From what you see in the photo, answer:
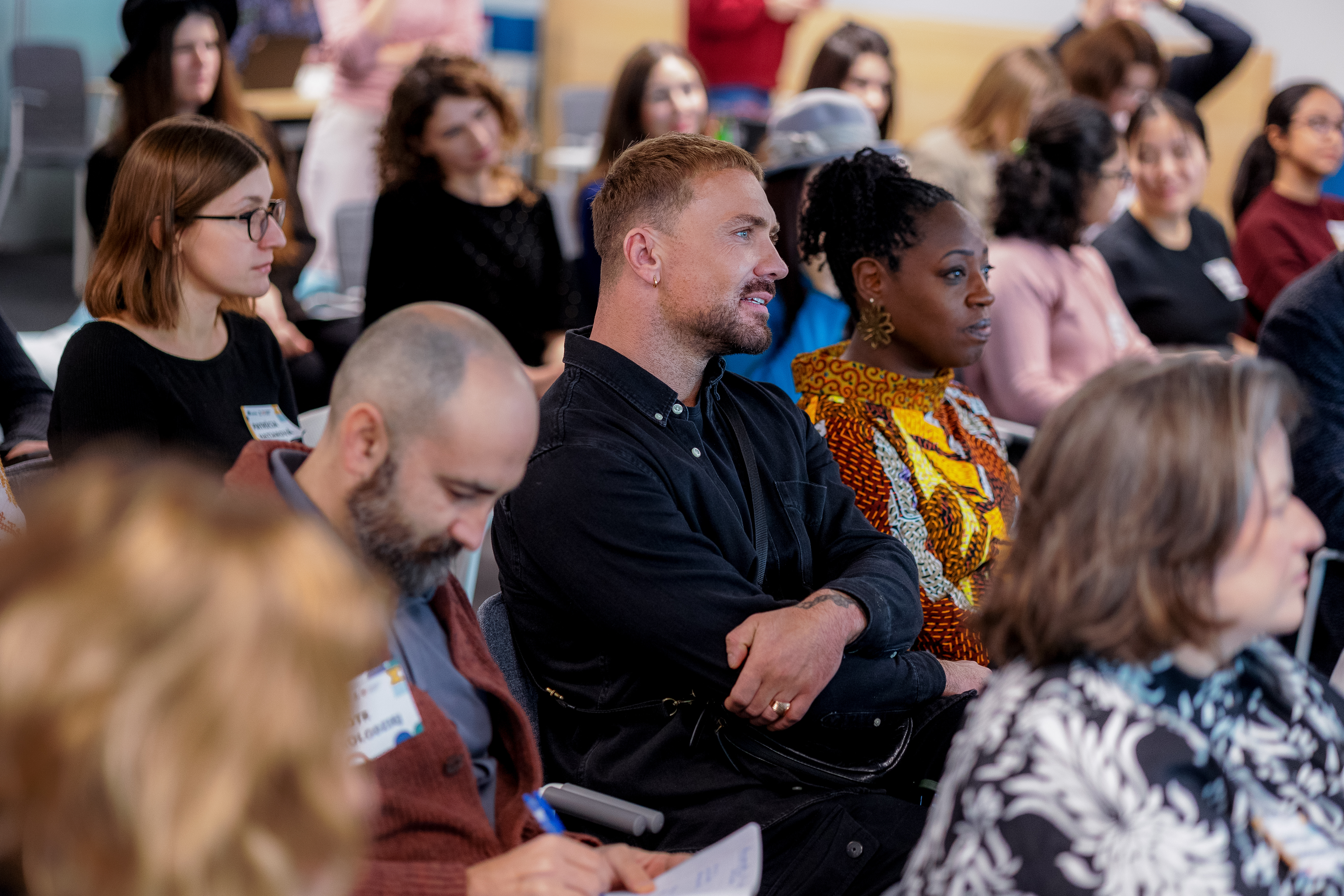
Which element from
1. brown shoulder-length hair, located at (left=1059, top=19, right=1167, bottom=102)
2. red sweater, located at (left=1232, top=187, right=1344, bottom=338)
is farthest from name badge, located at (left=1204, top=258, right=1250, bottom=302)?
brown shoulder-length hair, located at (left=1059, top=19, right=1167, bottom=102)

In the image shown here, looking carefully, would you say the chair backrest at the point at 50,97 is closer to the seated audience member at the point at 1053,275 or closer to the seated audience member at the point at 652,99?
the seated audience member at the point at 652,99

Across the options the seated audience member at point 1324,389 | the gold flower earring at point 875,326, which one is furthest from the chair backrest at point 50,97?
the seated audience member at point 1324,389

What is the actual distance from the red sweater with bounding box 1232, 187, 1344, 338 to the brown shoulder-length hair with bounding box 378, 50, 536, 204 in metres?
2.80

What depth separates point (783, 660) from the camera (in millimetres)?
1658

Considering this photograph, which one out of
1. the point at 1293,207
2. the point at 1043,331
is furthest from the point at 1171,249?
the point at 1043,331

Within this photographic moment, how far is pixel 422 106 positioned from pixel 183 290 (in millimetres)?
1537

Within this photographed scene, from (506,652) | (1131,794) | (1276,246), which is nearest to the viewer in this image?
(1131,794)

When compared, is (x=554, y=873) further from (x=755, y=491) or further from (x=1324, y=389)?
(x=1324, y=389)

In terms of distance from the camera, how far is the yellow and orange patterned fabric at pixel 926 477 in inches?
85.0

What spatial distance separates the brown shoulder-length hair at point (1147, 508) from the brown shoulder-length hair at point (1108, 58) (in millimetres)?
4605

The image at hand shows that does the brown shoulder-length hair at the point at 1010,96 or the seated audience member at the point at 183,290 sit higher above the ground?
the brown shoulder-length hair at the point at 1010,96

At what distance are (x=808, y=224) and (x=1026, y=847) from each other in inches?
67.8

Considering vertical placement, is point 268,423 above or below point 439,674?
below

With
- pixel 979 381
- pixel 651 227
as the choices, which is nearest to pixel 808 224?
pixel 651 227
